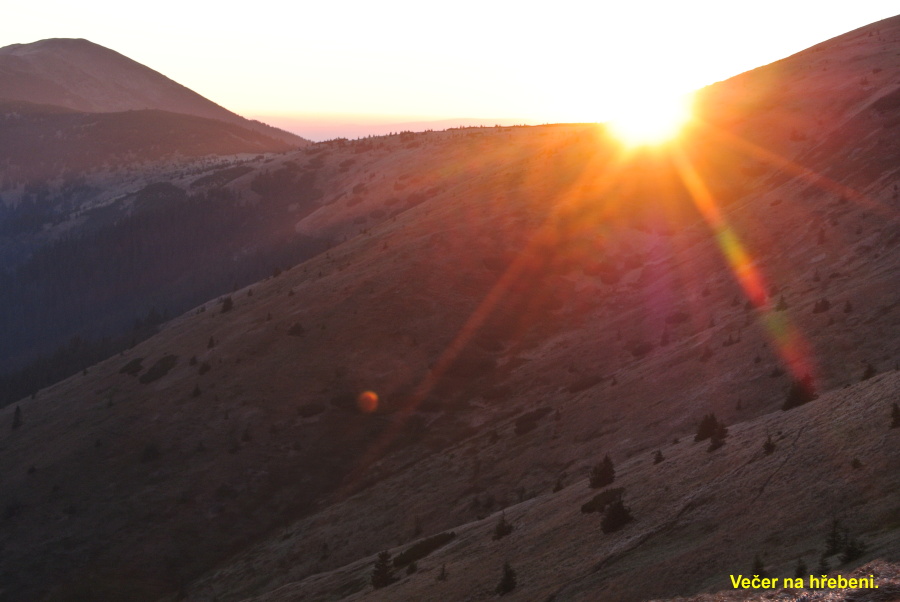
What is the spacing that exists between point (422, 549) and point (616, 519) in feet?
28.7

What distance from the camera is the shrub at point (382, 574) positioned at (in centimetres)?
2492

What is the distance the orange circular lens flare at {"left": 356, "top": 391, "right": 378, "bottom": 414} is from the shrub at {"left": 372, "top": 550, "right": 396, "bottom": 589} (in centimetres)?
2265

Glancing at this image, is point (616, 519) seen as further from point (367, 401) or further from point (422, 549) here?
point (367, 401)

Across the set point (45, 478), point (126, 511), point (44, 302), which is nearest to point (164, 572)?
point (126, 511)

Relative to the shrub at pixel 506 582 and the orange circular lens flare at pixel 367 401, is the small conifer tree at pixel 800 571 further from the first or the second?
the orange circular lens flare at pixel 367 401

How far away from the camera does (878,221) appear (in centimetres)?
4494

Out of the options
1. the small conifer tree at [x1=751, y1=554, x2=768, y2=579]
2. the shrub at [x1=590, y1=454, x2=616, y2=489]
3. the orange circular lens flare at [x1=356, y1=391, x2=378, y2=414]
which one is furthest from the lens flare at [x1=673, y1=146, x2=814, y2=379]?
the orange circular lens flare at [x1=356, y1=391, x2=378, y2=414]

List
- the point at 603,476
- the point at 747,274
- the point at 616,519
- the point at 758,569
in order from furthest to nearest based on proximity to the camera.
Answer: the point at 747,274, the point at 603,476, the point at 616,519, the point at 758,569

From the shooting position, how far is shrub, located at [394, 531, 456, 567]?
1065 inches

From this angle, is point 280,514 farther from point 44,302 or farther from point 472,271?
point 44,302

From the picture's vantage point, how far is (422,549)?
2762cm

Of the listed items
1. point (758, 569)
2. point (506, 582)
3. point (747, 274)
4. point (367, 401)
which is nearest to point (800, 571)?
point (758, 569)

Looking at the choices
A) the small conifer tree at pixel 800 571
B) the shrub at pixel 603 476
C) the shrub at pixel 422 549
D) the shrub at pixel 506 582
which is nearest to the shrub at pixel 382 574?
the shrub at pixel 422 549

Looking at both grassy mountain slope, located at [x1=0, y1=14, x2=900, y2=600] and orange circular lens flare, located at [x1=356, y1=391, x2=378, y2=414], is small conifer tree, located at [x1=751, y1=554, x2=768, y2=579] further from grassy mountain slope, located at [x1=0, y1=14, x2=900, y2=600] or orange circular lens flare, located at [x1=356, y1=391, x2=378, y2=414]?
orange circular lens flare, located at [x1=356, y1=391, x2=378, y2=414]
